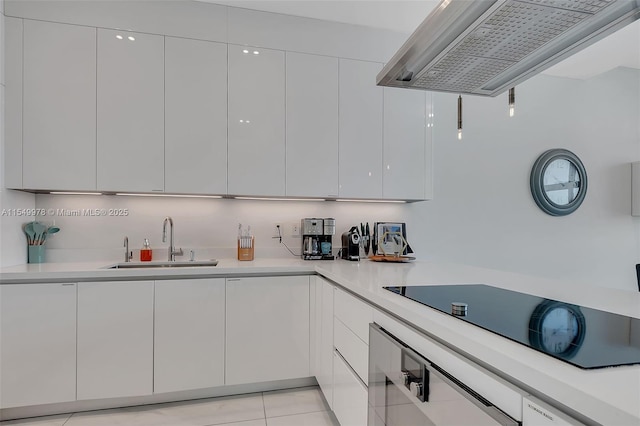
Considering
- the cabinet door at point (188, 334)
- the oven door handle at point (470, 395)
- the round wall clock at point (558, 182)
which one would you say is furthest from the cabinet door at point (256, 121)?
the round wall clock at point (558, 182)

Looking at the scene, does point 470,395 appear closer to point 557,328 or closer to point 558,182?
point 557,328

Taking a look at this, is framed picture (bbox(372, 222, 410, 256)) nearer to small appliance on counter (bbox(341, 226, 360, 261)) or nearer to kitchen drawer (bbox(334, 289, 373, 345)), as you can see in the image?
small appliance on counter (bbox(341, 226, 360, 261))

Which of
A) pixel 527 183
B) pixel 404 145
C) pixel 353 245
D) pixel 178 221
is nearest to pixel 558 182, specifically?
pixel 527 183

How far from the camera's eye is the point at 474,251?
3309 millimetres

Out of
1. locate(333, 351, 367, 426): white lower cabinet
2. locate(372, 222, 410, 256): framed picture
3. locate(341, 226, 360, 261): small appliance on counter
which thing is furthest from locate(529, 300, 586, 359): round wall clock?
locate(341, 226, 360, 261): small appliance on counter

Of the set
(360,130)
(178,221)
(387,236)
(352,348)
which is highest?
(360,130)

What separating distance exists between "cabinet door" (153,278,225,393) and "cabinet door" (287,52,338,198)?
37.8 inches

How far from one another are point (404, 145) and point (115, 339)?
2.48 meters

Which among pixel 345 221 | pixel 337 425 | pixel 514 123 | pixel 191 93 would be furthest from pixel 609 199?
pixel 191 93

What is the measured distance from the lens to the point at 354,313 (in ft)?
5.24

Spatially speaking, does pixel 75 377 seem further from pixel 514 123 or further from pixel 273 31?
pixel 514 123

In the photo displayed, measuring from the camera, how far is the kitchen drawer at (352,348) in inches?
56.7

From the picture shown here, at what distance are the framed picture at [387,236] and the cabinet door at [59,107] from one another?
6.87 ft

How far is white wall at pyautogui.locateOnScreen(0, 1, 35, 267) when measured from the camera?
2.15 metres
